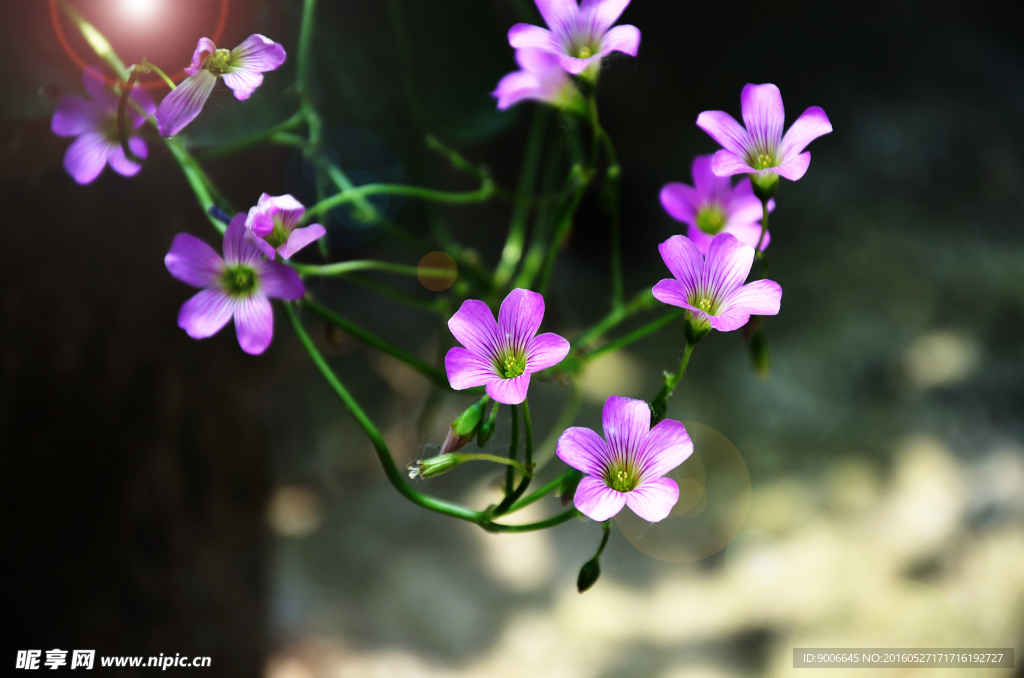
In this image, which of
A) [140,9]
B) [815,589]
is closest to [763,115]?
[140,9]

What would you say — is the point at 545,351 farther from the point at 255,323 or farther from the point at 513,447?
the point at 255,323

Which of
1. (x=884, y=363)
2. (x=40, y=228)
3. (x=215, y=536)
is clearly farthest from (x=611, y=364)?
(x=40, y=228)

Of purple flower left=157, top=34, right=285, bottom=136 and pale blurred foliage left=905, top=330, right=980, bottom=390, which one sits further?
pale blurred foliage left=905, top=330, right=980, bottom=390

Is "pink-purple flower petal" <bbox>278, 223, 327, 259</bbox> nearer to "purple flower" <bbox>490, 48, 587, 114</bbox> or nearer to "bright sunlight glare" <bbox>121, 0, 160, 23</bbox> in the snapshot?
"purple flower" <bbox>490, 48, 587, 114</bbox>

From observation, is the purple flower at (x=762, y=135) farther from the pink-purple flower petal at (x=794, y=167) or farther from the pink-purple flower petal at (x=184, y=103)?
the pink-purple flower petal at (x=184, y=103)

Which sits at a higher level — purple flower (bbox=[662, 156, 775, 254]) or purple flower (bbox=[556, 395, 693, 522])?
purple flower (bbox=[662, 156, 775, 254])

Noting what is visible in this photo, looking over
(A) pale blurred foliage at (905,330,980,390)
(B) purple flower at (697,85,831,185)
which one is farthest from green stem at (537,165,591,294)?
(A) pale blurred foliage at (905,330,980,390)

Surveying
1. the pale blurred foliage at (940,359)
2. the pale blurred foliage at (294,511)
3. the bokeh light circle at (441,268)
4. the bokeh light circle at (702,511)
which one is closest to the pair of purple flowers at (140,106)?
the bokeh light circle at (441,268)
